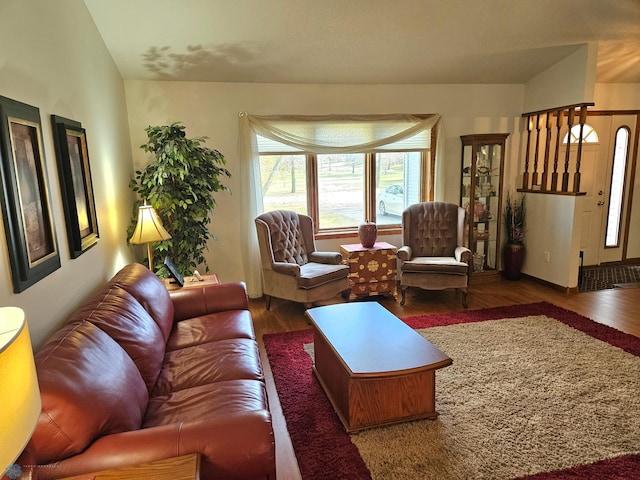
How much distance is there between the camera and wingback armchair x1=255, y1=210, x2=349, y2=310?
3967 mm

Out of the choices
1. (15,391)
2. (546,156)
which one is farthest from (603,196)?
(15,391)

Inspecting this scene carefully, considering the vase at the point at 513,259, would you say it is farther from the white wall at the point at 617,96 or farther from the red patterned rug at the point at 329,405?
the white wall at the point at 617,96

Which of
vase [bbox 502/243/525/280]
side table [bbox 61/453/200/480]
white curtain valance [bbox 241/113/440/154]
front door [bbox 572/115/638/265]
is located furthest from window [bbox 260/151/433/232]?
side table [bbox 61/453/200/480]

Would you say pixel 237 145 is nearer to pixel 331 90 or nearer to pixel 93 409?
pixel 331 90

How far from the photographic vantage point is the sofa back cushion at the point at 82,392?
4.24 ft

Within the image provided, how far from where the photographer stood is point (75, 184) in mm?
2391

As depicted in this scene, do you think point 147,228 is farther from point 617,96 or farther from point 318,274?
point 617,96

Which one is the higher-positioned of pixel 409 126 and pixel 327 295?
pixel 409 126

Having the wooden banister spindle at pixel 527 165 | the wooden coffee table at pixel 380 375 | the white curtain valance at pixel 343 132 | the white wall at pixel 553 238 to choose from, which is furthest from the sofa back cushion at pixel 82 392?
the wooden banister spindle at pixel 527 165

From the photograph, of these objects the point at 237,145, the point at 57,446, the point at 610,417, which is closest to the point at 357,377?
the point at 57,446

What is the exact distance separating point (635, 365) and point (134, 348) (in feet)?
10.5

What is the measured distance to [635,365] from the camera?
2.94m

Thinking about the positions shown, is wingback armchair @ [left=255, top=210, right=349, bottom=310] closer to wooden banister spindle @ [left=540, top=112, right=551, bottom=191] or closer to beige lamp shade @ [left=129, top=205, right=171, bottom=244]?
beige lamp shade @ [left=129, top=205, right=171, bottom=244]

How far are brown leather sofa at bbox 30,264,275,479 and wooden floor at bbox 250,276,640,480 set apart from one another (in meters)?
1.00
